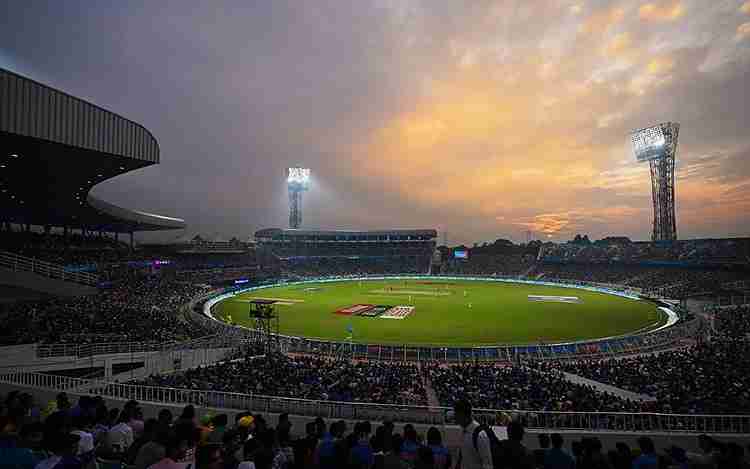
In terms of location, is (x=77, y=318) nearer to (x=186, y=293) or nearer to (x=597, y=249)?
(x=186, y=293)

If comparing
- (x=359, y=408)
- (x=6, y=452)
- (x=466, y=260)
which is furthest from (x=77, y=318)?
(x=466, y=260)

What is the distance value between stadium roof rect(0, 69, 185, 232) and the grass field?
17318mm

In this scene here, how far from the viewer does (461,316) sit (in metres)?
36.9

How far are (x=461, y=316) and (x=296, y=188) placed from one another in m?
65.9

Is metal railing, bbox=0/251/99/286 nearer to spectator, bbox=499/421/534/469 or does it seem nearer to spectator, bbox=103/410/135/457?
spectator, bbox=103/410/135/457

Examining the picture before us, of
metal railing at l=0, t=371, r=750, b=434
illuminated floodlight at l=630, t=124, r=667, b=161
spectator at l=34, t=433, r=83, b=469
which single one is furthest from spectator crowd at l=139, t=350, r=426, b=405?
illuminated floodlight at l=630, t=124, r=667, b=161

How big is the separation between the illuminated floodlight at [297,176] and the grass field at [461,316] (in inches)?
1645

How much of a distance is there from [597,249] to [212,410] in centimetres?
8608

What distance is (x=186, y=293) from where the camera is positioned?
44438mm

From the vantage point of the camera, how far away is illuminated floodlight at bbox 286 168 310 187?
9262cm

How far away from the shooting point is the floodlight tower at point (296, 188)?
92812mm

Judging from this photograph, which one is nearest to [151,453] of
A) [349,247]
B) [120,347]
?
[120,347]

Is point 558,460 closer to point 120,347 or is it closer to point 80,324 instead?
point 120,347

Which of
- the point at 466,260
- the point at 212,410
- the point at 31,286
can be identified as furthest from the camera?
the point at 466,260
